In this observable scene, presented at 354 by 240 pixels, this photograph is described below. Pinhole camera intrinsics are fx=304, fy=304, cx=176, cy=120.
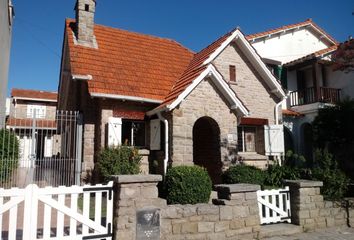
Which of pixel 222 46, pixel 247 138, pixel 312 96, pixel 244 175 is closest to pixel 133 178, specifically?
pixel 244 175

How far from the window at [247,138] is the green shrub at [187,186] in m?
6.20

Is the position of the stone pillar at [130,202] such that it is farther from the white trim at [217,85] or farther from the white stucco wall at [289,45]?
the white stucco wall at [289,45]

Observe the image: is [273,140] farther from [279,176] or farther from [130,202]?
[130,202]

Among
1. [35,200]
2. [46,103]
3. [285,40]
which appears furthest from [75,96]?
[46,103]

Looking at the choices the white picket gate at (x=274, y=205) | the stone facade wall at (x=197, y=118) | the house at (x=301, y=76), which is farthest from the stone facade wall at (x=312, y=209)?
the house at (x=301, y=76)

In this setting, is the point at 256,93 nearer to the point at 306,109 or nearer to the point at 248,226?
the point at 306,109

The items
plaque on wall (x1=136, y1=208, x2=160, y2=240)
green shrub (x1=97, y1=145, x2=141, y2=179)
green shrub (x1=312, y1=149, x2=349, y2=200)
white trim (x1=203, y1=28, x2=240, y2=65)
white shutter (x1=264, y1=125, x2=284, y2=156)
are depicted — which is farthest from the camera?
white shutter (x1=264, y1=125, x2=284, y2=156)

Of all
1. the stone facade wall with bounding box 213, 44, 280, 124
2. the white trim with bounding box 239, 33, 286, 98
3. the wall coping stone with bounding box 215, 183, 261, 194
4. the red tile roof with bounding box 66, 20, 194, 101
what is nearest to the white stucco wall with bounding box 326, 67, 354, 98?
the white trim with bounding box 239, 33, 286, 98

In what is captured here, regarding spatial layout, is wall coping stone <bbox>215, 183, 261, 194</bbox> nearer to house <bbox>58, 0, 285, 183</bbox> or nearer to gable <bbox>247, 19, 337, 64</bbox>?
house <bbox>58, 0, 285, 183</bbox>

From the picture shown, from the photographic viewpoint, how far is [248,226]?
263 inches

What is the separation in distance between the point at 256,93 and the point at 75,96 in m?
8.64

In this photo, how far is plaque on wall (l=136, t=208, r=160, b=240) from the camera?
5.68m

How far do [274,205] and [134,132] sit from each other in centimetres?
690

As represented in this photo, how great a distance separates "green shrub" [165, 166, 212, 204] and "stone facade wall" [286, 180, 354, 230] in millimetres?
2288
